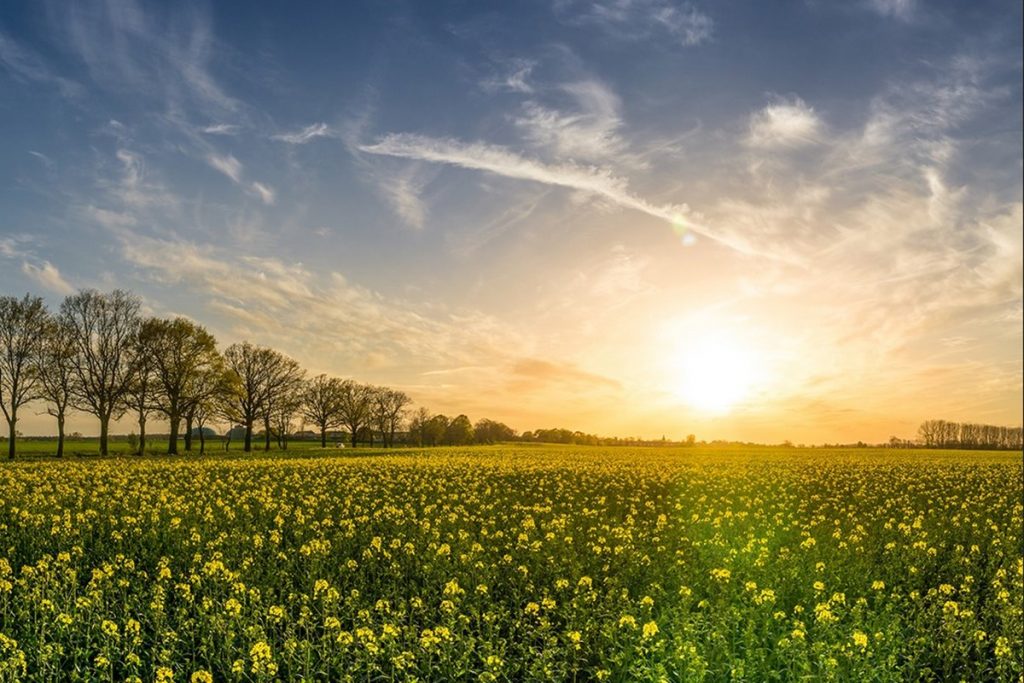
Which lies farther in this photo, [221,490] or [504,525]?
[221,490]

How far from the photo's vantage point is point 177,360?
56.9 meters

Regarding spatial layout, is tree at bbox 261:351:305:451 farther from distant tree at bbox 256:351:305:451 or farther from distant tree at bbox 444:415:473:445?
distant tree at bbox 444:415:473:445

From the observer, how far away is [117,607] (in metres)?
9.80

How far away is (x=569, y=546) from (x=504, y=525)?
351 cm

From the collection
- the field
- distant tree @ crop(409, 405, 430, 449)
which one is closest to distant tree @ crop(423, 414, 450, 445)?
distant tree @ crop(409, 405, 430, 449)

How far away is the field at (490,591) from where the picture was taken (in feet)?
25.4

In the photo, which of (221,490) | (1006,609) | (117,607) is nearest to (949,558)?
(1006,609)

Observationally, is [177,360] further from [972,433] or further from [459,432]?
[972,433]

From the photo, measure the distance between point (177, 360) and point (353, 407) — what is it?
38127mm

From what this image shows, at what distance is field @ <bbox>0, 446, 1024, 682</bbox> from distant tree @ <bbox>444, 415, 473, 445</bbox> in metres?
92.5

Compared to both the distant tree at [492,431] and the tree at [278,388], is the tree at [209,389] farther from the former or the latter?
the distant tree at [492,431]

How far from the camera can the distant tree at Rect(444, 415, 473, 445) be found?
113 meters

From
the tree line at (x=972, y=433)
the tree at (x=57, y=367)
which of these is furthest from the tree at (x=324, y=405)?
the tree line at (x=972, y=433)

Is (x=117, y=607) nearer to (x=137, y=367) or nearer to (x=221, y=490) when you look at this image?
(x=221, y=490)
